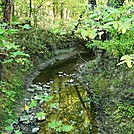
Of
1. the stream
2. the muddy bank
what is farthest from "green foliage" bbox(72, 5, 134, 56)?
the muddy bank

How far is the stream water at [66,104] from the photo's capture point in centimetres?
637

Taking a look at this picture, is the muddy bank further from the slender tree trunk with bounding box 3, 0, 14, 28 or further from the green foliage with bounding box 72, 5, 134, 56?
the green foliage with bounding box 72, 5, 134, 56

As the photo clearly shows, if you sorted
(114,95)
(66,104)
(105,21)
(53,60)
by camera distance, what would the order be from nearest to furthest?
1. (105,21)
2. (114,95)
3. (66,104)
4. (53,60)

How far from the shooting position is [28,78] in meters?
10.4

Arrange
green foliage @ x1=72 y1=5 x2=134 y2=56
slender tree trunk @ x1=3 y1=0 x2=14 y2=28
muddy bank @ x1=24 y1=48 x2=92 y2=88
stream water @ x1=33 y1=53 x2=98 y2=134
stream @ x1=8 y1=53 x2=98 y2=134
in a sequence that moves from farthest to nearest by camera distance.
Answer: muddy bank @ x1=24 y1=48 x2=92 y2=88 → stream water @ x1=33 y1=53 x2=98 y2=134 → stream @ x1=8 y1=53 x2=98 y2=134 → slender tree trunk @ x1=3 y1=0 x2=14 y2=28 → green foliage @ x1=72 y1=5 x2=134 y2=56

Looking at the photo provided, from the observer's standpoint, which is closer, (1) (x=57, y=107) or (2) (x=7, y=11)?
(2) (x=7, y=11)

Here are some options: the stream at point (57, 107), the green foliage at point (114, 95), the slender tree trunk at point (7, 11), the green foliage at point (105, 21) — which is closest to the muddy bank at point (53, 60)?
the stream at point (57, 107)

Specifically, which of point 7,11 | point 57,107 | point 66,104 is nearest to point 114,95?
point 66,104

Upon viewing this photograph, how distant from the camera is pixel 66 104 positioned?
7934mm

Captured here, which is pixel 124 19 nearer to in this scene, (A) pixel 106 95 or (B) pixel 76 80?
(A) pixel 106 95

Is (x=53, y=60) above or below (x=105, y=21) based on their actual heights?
below

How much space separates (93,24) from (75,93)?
7.15 meters

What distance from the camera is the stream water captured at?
20.9 ft

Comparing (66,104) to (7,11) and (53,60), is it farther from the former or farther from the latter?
(53,60)
